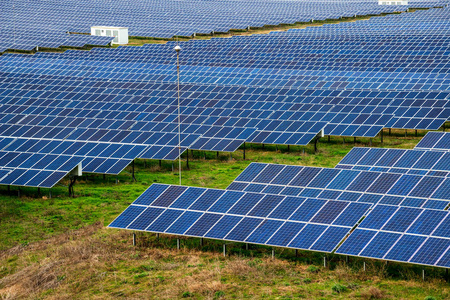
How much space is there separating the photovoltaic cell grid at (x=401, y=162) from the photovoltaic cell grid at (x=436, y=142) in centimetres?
252

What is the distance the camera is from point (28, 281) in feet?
77.3

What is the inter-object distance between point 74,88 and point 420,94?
2643cm

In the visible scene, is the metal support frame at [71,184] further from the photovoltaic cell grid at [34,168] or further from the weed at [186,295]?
the weed at [186,295]

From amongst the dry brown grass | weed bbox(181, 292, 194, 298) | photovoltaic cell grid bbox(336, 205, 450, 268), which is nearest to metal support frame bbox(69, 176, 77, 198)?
the dry brown grass

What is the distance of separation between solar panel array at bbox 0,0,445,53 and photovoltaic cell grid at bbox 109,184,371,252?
66098 millimetres

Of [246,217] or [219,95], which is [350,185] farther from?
[219,95]

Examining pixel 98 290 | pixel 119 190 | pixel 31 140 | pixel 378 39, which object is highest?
pixel 378 39

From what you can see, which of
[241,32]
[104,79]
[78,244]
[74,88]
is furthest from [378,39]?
[78,244]

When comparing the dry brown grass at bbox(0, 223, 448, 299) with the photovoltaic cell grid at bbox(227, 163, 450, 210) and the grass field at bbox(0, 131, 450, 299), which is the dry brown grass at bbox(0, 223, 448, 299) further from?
the photovoltaic cell grid at bbox(227, 163, 450, 210)

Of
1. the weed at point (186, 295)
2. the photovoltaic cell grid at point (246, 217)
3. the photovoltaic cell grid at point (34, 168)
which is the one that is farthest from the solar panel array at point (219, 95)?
the weed at point (186, 295)

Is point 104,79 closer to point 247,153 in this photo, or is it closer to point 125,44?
point 247,153

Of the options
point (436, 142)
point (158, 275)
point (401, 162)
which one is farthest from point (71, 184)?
point (436, 142)

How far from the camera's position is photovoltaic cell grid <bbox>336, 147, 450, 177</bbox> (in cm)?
3066

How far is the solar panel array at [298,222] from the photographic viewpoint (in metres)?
22.5
